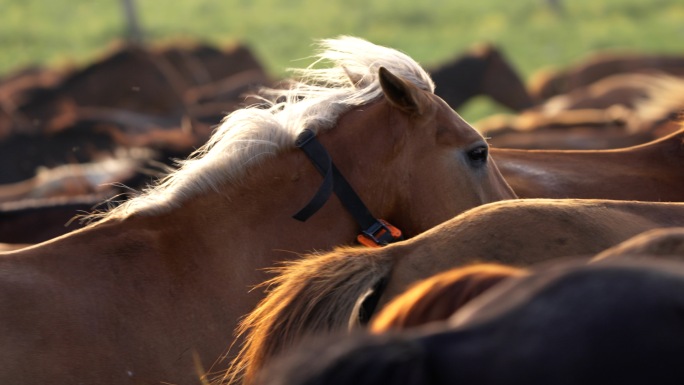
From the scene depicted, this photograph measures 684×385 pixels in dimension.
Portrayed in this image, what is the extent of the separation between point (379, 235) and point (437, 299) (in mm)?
1891

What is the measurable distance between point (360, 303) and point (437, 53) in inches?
917

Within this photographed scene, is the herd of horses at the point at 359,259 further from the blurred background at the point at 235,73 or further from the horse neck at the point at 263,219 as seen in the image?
the blurred background at the point at 235,73

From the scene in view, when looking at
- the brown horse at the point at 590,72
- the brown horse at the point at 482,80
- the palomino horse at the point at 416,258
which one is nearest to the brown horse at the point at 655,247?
the palomino horse at the point at 416,258

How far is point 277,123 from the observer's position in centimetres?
389

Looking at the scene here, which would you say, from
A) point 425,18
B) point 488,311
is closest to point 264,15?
point 425,18

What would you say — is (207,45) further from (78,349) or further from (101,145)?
(78,349)

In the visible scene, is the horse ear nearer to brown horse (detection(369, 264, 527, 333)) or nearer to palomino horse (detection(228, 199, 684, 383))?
palomino horse (detection(228, 199, 684, 383))

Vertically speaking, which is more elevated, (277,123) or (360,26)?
(277,123)

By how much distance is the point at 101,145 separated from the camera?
11.1m

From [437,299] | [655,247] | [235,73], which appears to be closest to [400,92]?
[655,247]

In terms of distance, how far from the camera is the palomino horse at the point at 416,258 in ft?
8.23

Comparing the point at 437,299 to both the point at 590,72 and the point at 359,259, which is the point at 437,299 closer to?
the point at 359,259

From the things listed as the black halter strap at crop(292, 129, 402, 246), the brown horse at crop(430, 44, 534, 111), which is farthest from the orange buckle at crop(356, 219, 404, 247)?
the brown horse at crop(430, 44, 534, 111)

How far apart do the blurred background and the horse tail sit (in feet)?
9.35
